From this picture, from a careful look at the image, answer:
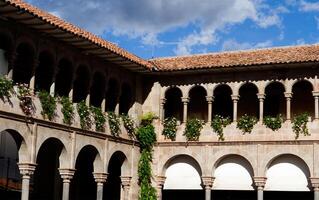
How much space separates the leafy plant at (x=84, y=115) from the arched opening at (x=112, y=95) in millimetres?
2761

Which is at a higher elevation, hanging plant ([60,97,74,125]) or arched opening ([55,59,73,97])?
arched opening ([55,59,73,97])

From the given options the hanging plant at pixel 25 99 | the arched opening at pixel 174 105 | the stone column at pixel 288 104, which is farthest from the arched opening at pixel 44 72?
the stone column at pixel 288 104

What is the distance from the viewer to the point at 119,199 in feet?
97.7

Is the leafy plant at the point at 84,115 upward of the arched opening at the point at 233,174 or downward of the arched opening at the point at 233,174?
upward

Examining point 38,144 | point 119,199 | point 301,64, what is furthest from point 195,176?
point 38,144

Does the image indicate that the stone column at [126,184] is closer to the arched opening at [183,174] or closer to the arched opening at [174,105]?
the arched opening at [183,174]

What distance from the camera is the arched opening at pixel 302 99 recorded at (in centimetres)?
2737

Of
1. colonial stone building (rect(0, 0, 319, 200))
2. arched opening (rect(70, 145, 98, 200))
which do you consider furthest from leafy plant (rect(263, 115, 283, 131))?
arched opening (rect(70, 145, 98, 200))

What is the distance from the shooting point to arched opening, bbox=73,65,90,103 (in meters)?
25.4

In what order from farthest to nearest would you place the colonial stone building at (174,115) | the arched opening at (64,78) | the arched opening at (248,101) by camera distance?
the arched opening at (248,101), the arched opening at (64,78), the colonial stone building at (174,115)

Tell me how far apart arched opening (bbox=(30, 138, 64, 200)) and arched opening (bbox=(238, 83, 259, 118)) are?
26.7 ft

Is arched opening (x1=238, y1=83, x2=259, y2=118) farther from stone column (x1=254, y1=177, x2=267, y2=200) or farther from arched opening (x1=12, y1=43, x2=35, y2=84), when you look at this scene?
arched opening (x1=12, y1=43, x2=35, y2=84)

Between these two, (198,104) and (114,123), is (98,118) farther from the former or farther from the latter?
(198,104)

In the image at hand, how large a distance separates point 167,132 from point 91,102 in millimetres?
3454
